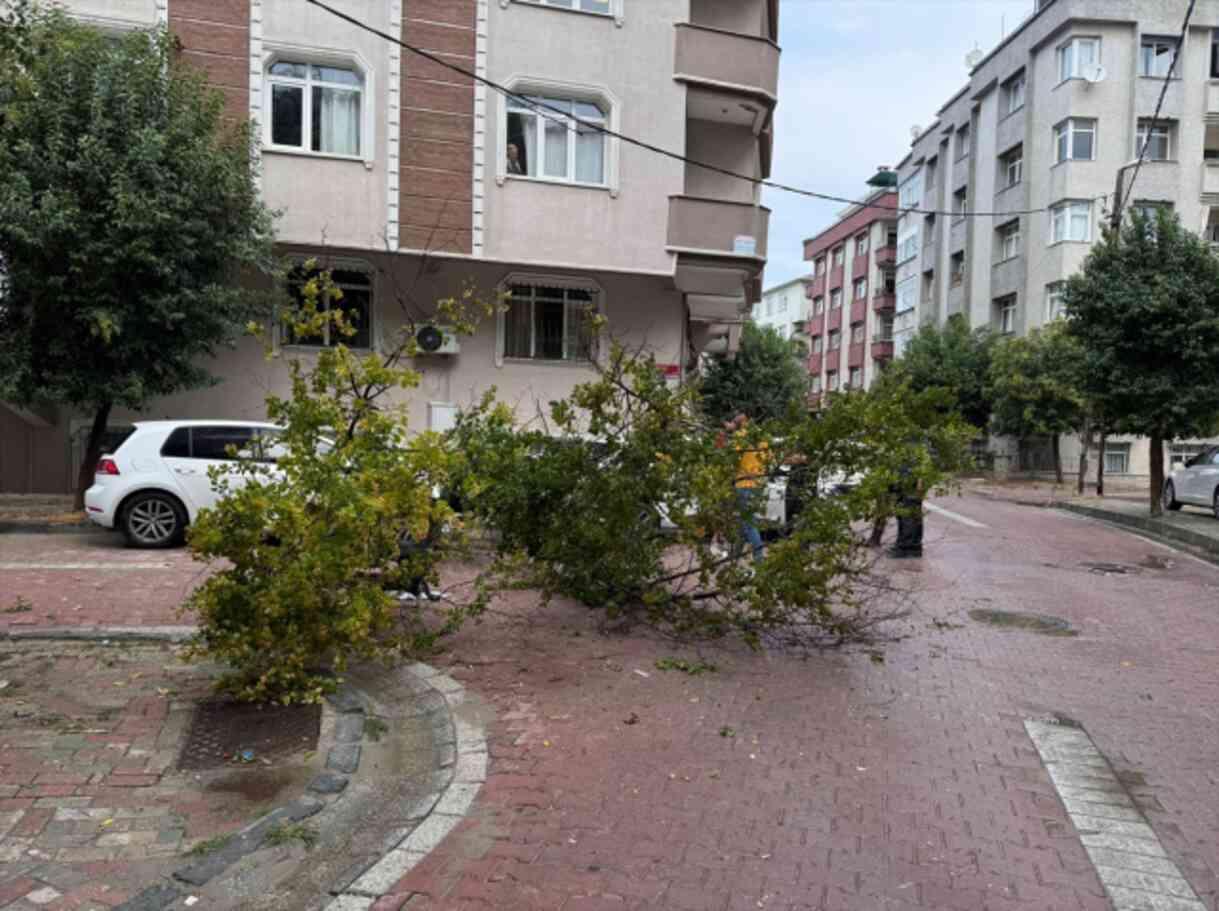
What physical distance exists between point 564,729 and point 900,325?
47.7 meters

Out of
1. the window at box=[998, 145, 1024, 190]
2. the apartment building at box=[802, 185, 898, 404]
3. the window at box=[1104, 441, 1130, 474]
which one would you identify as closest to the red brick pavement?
the window at box=[1104, 441, 1130, 474]

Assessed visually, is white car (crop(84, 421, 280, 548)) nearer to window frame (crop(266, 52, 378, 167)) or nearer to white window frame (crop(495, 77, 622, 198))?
window frame (crop(266, 52, 378, 167))

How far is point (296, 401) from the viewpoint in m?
5.40

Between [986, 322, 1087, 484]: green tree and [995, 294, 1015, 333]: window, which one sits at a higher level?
[995, 294, 1015, 333]: window

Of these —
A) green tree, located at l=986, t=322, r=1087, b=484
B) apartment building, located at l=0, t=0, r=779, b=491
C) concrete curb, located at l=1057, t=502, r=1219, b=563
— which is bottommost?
concrete curb, located at l=1057, t=502, r=1219, b=563

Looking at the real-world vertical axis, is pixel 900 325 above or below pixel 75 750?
above

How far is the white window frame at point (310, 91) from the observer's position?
15.4 m

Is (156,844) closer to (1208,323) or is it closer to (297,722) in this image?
(297,722)

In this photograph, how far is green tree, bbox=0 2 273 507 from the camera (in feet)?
40.0

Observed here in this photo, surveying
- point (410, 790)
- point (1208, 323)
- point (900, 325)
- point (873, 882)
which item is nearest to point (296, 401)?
point (410, 790)

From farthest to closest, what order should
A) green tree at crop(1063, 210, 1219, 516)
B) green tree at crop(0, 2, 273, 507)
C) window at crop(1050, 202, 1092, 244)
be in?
window at crop(1050, 202, 1092, 244) < green tree at crop(1063, 210, 1219, 516) < green tree at crop(0, 2, 273, 507)

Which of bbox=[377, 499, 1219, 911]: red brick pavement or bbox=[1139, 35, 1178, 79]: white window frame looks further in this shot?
bbox=[1139, 35, 1178, 79]: white window frame

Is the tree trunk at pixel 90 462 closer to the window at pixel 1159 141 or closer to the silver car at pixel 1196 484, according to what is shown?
the silver car at pixel 1196 484

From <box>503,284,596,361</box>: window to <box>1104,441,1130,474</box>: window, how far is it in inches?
987
